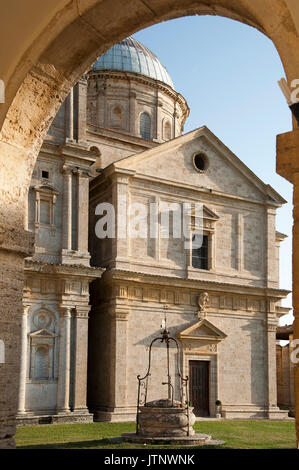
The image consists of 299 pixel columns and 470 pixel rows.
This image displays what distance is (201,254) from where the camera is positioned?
2619 cm

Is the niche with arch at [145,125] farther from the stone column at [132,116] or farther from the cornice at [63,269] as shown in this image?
the cornice at [63,269]

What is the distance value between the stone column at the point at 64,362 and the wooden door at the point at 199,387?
5.37 metres

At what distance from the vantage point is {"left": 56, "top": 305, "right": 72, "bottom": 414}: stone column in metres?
21.4

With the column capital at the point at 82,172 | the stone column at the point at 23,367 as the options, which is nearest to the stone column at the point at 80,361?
the stone column at the point at 23,367

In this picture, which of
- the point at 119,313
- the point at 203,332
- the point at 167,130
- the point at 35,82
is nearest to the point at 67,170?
the point at 119,313

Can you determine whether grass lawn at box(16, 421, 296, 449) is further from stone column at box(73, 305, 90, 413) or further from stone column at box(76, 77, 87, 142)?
stone column at box(76, 77, 87, 142)

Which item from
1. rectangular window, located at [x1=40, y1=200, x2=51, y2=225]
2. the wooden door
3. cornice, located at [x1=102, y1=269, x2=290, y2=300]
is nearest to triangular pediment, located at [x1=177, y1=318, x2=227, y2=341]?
the wooden door

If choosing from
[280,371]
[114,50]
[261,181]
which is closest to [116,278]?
[261,181]

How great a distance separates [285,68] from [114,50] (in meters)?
31.0

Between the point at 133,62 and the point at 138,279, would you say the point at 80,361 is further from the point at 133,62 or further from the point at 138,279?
the point at 133,62
